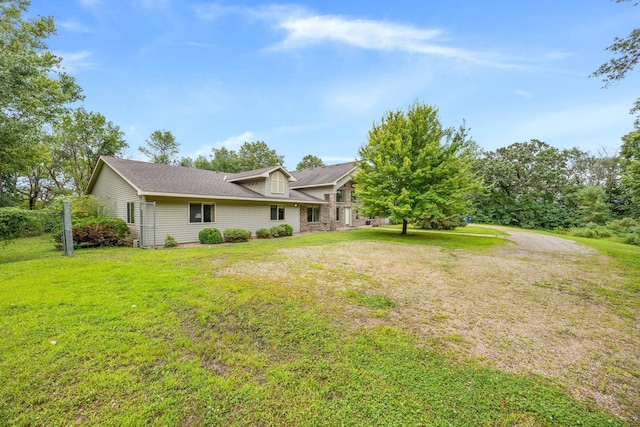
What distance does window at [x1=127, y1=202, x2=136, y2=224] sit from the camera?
12320mm

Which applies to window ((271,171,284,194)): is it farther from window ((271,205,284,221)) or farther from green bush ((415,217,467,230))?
green bush ((415,217,467,230))

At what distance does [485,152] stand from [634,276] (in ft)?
108

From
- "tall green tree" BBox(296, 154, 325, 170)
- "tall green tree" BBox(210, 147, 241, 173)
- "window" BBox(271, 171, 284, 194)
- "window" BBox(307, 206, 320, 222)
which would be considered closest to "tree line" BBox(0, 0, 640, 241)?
"tall green tree" BBox(210, 147, 241, 173)

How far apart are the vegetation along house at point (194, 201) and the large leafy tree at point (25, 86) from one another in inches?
134

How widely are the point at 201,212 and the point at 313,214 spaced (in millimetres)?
9345

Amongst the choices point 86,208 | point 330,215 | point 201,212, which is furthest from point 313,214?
point 86,208

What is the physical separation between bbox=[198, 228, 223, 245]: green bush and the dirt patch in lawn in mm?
5894

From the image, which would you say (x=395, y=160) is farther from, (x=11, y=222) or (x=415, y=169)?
(x=11, y=222)

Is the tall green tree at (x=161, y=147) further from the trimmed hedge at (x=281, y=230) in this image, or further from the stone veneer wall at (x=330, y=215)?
the trimmed hedge at (x=281, y=230)

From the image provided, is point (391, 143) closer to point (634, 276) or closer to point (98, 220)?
point (634, 276)

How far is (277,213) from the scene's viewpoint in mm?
17484

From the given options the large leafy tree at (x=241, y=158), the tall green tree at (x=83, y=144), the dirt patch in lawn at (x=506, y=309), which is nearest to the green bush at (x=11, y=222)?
the dirt patch in lawn at (x=506, y=309)

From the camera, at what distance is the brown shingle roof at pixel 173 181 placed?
472 inches

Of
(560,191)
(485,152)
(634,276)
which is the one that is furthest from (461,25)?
(560,191)
